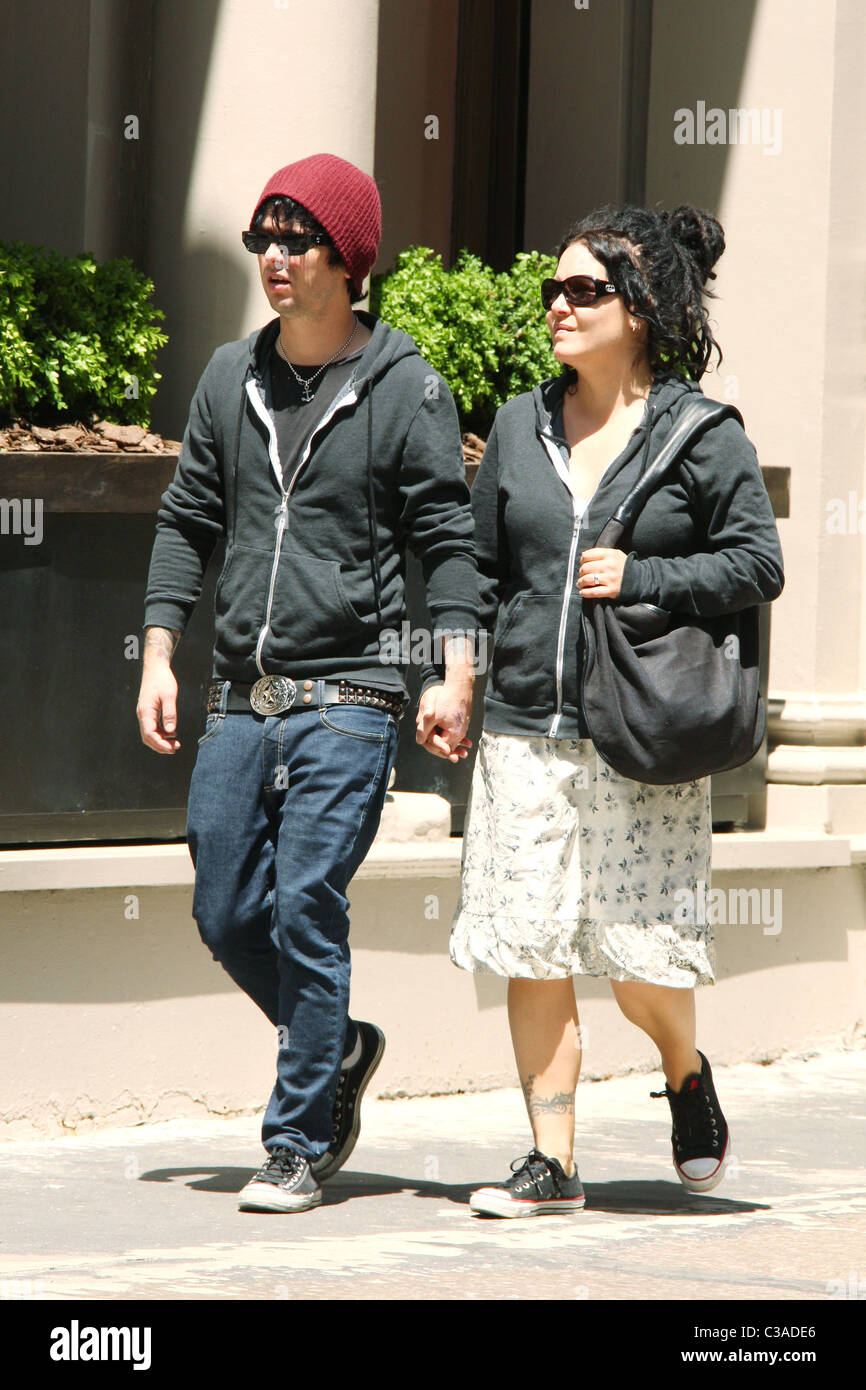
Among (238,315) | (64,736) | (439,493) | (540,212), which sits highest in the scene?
(540,212)

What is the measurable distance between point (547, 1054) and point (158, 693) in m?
1.17

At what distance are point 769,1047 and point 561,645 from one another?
268cm

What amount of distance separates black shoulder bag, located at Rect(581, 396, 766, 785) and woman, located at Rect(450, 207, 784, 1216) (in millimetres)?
40

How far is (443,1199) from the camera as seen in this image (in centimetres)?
464

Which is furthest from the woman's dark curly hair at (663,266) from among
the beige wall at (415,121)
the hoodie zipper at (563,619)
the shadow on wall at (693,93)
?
the beige wall at (415,121)

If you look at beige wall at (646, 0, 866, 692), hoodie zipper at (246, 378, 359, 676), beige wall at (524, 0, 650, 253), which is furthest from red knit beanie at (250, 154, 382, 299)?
beige wall at (524, 0, 650, 253)

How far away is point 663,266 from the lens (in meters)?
4.50

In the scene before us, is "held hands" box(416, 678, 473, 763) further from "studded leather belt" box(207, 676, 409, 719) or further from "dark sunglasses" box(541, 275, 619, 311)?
"dark sunglasses" box(541, 275, 619, 311)

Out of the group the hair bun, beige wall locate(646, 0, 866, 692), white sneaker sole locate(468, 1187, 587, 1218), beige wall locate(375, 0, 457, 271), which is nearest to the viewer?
white sneaker sole locate(468, 1187, 587, 1218)

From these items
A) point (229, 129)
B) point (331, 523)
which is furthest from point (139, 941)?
point (229, 129)

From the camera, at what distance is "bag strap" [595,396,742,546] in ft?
14.3

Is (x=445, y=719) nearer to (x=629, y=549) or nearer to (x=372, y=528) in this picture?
(x=372, y=528)

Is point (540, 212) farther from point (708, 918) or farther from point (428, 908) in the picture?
point (708, 918)
